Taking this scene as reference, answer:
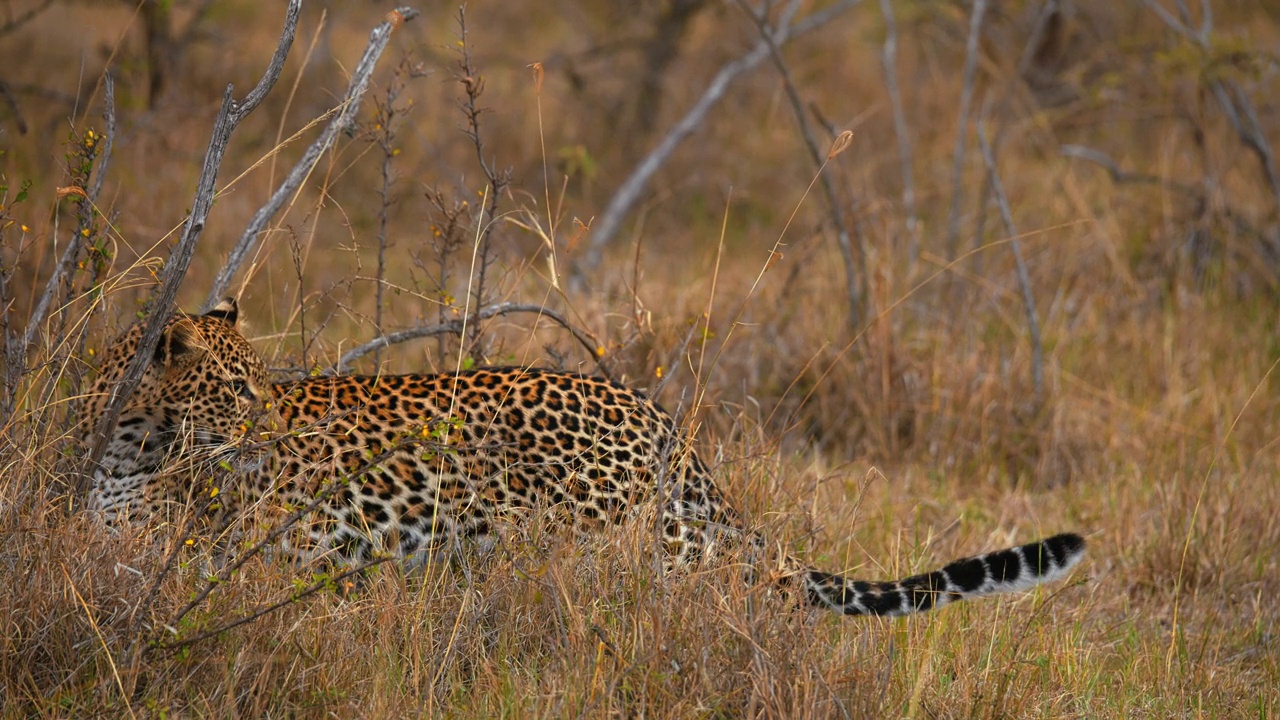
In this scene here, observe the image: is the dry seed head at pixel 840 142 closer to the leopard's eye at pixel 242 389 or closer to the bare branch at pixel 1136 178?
the leopard's eye at pixel 242 389

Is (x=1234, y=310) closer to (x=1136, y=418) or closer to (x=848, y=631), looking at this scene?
(x=1136, y=418)

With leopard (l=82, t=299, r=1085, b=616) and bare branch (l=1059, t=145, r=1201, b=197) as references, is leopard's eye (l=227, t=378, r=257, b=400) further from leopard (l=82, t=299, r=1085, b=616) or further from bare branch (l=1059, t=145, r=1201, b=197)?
bare branch (l=1059, t=145, r=1201, b=197)

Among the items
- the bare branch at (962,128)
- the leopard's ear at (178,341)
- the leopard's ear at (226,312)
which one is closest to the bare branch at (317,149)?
the leopard's ear at (226,312)

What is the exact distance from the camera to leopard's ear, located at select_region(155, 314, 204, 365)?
4219 mm

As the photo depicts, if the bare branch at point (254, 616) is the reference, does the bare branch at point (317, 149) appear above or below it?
above

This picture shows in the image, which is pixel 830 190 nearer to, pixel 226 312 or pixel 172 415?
pixel 226 312

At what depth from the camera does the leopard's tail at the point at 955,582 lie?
4.15m

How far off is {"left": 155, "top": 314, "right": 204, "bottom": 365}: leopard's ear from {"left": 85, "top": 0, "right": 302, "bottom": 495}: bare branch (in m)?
0.15

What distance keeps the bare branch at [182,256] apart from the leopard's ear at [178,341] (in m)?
0.15

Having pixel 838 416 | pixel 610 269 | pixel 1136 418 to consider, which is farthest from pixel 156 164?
pixel 1136 418

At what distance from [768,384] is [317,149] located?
3.08 m

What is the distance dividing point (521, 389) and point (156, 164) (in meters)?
5.96

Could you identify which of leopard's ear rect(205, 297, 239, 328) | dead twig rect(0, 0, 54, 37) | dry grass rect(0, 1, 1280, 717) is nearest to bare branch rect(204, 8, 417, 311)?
dry grass rect(0, 1, 1280, 717)

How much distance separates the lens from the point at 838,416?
6.88 metres
